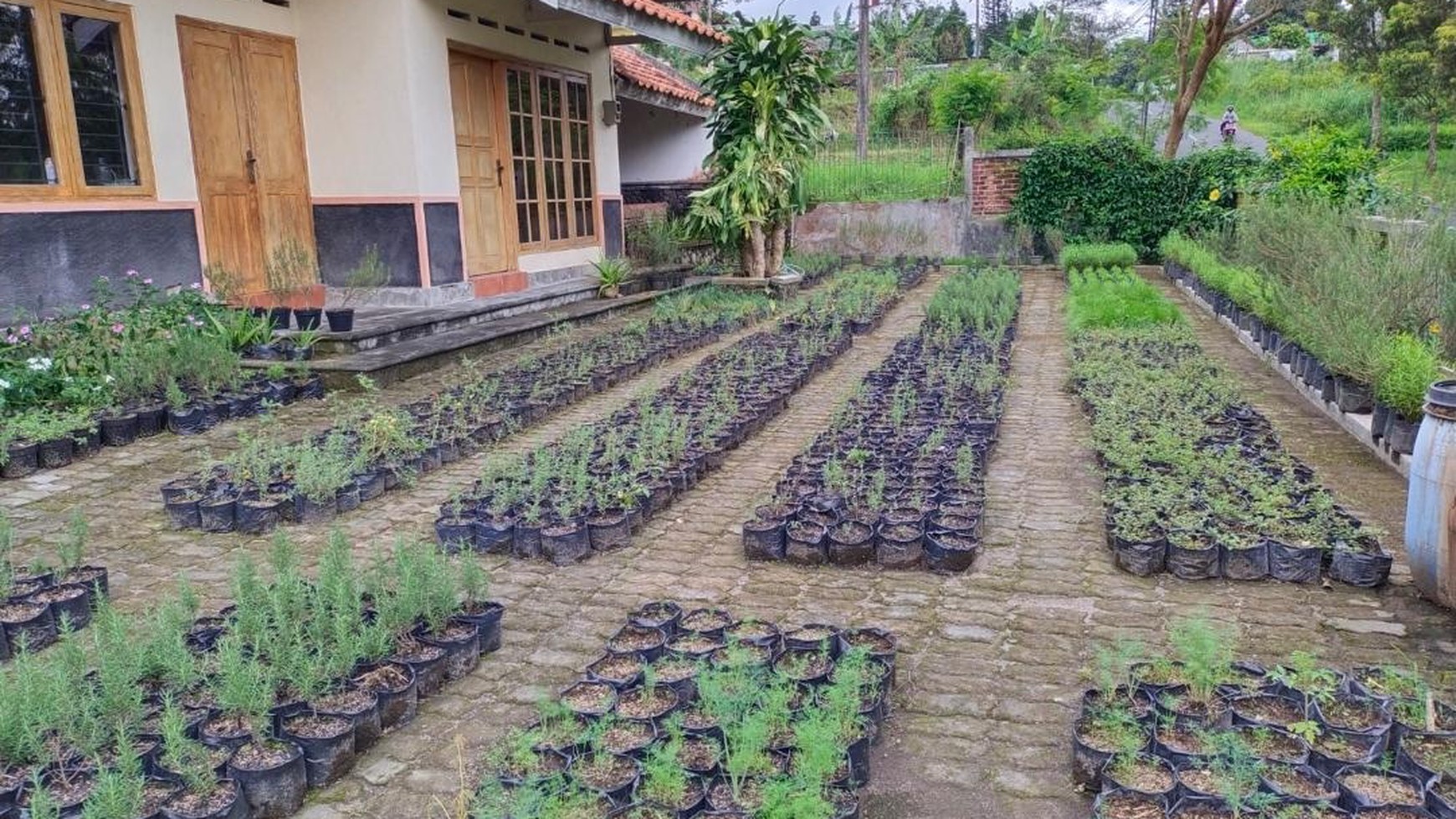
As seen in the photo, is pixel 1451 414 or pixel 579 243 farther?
pixel 579 243

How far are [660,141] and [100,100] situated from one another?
452 inches

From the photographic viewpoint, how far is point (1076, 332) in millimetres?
9094

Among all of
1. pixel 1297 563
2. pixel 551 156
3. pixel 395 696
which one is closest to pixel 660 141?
pixel 551 156

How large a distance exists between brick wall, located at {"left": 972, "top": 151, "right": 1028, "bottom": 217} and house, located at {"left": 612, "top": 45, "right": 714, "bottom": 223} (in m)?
4.53

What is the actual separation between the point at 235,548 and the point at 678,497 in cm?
211

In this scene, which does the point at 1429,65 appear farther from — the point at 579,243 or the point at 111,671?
the point at 111,671

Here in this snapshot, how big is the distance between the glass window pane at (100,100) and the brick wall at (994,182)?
41.4ft

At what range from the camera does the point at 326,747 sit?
282 centimetres

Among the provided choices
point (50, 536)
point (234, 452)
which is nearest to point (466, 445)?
point (234, 452)

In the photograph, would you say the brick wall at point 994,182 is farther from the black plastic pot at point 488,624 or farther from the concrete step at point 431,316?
the black plastic pot at point 488,624

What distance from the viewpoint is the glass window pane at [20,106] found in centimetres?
701

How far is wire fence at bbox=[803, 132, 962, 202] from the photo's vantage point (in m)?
17.4

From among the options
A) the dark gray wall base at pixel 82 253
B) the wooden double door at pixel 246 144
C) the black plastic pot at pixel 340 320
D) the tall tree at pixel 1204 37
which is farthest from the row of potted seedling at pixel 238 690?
the tall tree at pixel 1204 37

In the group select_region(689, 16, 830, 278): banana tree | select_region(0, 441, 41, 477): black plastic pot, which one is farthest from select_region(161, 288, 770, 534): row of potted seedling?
select_region(689, 16, 830, 278): banana tree
